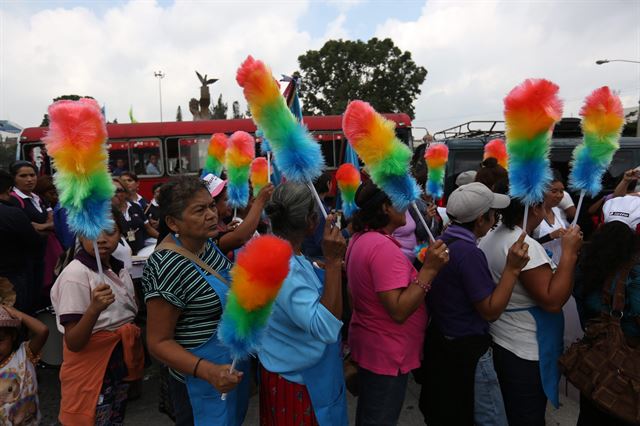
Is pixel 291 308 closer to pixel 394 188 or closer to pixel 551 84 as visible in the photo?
pixel 394 188

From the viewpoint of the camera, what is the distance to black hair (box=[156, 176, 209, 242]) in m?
1.94

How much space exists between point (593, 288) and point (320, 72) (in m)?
36.0

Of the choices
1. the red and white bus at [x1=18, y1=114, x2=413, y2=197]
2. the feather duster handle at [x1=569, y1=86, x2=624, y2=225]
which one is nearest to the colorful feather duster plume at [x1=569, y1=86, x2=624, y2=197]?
the feather duster handle at [x1=569, y1=86, x2=624, y2=225]

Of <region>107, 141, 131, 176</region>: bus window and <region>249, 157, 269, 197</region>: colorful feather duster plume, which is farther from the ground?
<region>107, 141, 131, 176</region>: bus window

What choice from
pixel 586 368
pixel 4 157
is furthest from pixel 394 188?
pixel 4 157

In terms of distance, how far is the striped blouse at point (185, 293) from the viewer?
1.76 m

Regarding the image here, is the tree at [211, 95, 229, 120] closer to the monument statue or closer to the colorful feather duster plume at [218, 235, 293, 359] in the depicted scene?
the monument statue

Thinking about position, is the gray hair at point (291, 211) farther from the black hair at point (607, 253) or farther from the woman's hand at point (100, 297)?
the black hair at point (607, 253)

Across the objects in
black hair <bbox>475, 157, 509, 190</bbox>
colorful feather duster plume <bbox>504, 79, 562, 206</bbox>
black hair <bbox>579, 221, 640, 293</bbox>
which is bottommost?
black hair <bbox>579, 221, 640, 293</bbox>

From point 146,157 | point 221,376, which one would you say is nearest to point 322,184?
point 221,376

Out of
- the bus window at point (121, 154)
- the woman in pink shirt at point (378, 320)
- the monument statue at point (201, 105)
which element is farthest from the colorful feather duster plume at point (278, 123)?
the monument statue at point (201, 105)

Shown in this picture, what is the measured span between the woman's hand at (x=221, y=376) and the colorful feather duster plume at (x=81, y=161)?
0.82 m

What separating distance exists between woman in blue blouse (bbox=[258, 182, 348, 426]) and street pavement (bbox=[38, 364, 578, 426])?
169 centimetres

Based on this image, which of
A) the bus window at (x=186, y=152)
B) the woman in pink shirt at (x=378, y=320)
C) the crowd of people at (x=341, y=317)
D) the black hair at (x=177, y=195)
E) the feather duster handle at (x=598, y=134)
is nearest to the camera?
the crowd of people at (x=341, y=317)
